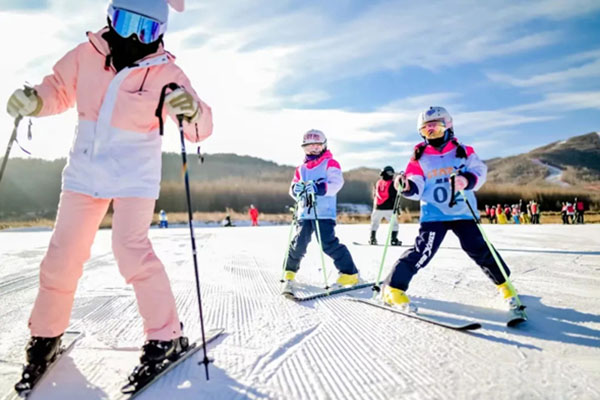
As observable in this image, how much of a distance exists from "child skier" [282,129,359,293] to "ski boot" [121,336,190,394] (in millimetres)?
2233

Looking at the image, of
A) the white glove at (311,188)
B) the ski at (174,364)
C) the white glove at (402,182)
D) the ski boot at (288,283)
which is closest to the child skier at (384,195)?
the white glove at (311,188)

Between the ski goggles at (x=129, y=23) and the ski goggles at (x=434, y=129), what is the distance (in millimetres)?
2268

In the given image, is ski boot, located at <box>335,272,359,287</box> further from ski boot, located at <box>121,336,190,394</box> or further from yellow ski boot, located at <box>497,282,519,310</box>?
ski boot, located at <box>121,336,190,394</box>

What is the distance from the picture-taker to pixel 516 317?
275cm

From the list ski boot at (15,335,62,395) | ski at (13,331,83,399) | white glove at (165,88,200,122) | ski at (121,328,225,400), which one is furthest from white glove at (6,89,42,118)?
ski at (121,328,225,400)

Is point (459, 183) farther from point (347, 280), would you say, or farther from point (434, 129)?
point (347, 280)

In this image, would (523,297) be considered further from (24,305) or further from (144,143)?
(24,305)

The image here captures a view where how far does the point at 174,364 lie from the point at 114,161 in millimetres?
1089

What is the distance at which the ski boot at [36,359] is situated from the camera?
1789 millimetres

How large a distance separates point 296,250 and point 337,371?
234 cm

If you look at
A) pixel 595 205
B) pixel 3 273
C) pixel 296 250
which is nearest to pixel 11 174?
pixel 3 273

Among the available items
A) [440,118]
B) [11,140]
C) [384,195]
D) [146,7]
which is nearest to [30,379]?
[11,140]

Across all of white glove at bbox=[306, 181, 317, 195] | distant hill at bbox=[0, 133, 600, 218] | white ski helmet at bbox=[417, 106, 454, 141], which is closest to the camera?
white ski helmet at bbox=[417, 106, 454, 141]

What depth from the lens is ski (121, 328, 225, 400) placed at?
175 centimetres
